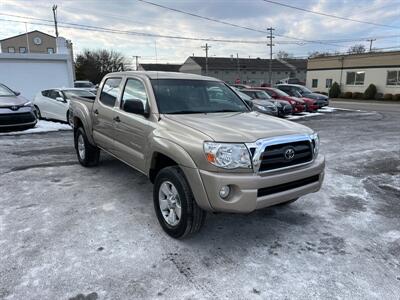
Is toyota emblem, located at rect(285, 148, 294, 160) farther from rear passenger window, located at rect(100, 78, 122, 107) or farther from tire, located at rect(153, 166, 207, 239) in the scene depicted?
rear passenger window, located at rect(100, 78, 122, 107)

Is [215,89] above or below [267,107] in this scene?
above

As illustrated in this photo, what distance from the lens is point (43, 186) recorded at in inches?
207

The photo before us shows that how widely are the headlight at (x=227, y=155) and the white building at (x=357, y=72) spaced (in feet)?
120

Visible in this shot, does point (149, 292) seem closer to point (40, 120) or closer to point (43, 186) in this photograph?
point (43, 186)

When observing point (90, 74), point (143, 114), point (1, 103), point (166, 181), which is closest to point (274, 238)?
point (166, 181)

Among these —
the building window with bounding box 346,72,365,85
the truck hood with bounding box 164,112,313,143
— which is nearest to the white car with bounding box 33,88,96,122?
the truck hood with bounding box 164,112,313,143

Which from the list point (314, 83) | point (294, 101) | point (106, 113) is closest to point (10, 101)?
point (106, 113)

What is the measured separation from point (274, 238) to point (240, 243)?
41 cm

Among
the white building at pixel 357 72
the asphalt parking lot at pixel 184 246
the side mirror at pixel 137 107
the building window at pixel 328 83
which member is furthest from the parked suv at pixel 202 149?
the building window at pixel 328 83

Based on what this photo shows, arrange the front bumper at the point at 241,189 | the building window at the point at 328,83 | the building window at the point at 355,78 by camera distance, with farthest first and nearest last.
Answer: the building window at the point at 328,83 < the building window at the point at 355,78 < the front bumper at the point at 241,189

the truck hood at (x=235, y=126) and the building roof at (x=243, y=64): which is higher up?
the building roof at (x=243, y=64)

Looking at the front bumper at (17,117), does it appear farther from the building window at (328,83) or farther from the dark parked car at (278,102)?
the building window at (328,83)

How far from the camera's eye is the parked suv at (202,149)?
3109mm

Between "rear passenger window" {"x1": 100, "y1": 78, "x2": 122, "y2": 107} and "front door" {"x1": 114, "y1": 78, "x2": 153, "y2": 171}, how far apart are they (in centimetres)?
28
